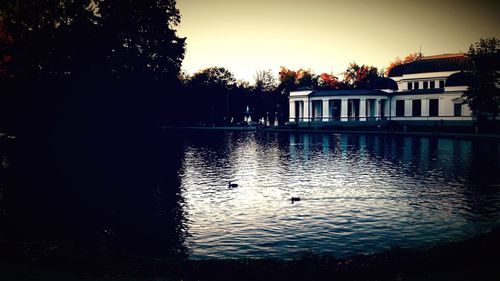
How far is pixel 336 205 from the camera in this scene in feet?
57.8

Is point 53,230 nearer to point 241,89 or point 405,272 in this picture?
point 405,272

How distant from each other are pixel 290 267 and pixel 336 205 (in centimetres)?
955

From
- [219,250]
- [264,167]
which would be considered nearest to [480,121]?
[264,167]

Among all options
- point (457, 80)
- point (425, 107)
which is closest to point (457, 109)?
point (457, 80)

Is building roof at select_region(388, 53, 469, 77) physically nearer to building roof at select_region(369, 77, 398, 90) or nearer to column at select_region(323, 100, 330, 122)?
building roof at select_region(369, 77, 398, 90)

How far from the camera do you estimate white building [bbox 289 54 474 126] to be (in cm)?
7781

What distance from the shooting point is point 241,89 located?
387ft

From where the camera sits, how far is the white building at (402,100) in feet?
255

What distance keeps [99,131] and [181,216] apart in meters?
19.6

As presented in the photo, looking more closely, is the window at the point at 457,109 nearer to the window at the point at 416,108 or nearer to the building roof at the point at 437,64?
the window at the point at 416,108

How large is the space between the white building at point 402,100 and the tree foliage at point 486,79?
7.72 m

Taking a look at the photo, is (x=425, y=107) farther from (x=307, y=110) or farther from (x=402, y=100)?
(x=307, y=110)

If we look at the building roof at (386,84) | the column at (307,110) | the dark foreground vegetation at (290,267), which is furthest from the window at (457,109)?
the dark foreground vegetation at (290,267)

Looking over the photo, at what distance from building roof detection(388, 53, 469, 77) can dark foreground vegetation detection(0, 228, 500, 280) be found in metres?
88.1
